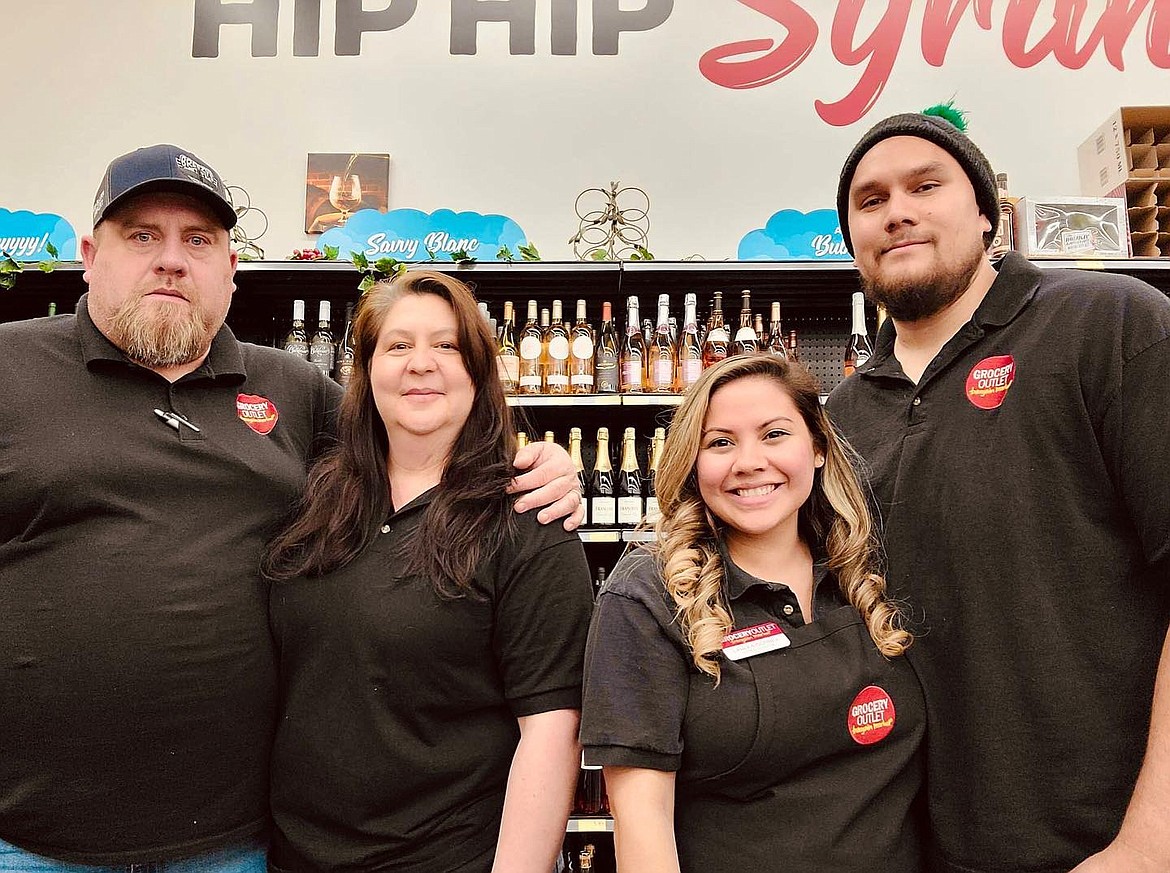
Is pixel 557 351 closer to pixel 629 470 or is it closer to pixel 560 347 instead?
pixel 560 347

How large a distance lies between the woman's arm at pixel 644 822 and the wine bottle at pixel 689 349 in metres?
2.10

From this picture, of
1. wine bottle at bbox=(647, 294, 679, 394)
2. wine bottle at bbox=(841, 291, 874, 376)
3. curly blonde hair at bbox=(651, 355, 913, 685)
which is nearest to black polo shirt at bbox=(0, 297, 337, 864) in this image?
curly blonde hair at bbox=(651, 355, 913, 685)

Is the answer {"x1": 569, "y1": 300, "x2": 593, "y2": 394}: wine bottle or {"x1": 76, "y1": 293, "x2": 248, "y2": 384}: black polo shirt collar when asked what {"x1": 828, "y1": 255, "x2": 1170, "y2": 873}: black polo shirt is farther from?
{"x1": 569, "y1": 300, "x2": 593, "y2": 394}: wine bottle

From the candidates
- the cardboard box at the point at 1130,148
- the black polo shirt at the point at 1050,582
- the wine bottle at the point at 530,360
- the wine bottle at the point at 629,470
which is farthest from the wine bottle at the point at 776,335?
the black polo shirt at the point at 1050,582

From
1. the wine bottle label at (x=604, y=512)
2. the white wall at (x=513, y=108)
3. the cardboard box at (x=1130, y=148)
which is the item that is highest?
the white wall at (x=513, y=108)

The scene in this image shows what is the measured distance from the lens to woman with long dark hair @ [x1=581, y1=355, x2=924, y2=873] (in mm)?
1152

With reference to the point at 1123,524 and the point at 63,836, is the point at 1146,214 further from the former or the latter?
the point at 63,836

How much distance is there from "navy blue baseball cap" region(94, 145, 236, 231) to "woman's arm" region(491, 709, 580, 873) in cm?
122

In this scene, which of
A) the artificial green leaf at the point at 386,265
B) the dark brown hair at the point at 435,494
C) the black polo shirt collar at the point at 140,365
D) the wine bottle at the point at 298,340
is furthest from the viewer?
the wine bottle at the point at 298,340

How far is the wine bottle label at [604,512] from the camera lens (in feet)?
9.96

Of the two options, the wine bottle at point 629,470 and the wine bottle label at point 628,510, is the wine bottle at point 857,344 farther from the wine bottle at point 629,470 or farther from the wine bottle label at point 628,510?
the wine bottle label at point 628,510

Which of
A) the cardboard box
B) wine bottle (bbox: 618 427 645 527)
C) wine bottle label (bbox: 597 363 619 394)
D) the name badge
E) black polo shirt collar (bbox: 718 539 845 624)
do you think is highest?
the cardboard box

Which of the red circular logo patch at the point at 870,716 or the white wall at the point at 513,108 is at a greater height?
the white wall at the point at 513,108

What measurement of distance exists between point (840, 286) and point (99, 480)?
9.11 feet
